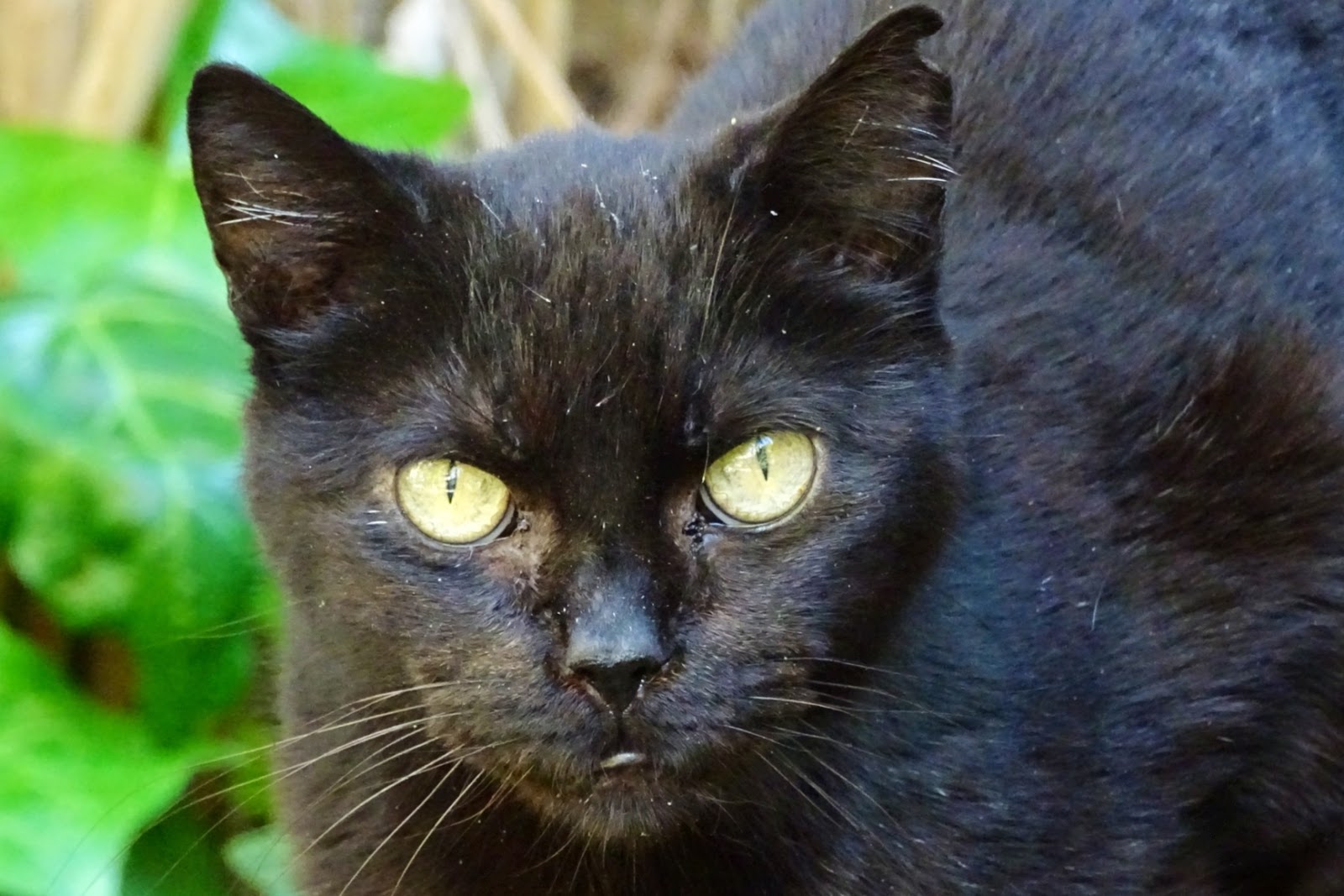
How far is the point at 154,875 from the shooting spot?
1.66 m

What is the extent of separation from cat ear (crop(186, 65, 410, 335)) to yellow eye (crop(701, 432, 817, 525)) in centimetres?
28

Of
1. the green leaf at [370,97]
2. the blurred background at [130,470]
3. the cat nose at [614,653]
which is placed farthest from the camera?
the green leaf at [370,97]

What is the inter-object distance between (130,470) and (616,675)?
86 cm

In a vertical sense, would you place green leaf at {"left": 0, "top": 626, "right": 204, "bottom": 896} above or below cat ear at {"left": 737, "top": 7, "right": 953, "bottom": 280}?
below

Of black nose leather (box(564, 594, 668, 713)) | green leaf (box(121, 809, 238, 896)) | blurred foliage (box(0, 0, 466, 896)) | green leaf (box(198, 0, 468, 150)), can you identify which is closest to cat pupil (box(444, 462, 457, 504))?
black nose leather (box(564, 594, 668, 713))

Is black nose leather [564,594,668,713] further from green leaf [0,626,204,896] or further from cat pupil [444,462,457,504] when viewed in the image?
green leaf [0,626,204,896]

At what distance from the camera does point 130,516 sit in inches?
64.3

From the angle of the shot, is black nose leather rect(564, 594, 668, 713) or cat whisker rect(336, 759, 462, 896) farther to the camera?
cat whisker rect(336, 759, 462, 896)

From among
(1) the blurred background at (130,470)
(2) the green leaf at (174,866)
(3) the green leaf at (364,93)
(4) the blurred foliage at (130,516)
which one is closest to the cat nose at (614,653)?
(1) the blurred background at (130,470)

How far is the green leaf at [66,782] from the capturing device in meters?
1.44

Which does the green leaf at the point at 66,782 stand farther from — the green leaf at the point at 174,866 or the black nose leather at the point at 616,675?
the black nose leather at the point at 616,675

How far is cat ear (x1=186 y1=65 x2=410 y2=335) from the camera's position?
1050 millimetres

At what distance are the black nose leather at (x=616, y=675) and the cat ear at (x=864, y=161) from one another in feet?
1.03

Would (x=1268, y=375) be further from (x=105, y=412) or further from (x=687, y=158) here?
(x=105, y=412)
